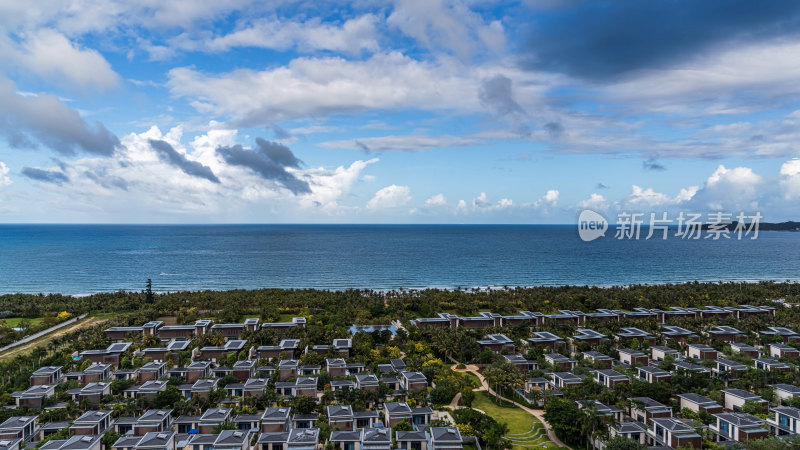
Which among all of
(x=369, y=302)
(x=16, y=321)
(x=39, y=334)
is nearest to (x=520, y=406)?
(x=369, y=302)

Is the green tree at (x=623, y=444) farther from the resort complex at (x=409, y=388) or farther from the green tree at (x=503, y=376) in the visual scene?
the green tree at (x=503, y=376)

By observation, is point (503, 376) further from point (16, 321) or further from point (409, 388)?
point (16, 321)

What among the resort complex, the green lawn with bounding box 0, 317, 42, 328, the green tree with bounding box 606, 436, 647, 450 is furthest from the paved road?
the green tree with bounding box 606, 436, 647, 450

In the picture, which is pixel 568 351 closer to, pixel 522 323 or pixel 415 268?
pixel 522 323

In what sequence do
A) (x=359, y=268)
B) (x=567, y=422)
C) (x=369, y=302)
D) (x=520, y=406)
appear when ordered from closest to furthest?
(x=567, y=422) → (x=520, y=406) → (x=369, y=302) → (x=359, y=268)

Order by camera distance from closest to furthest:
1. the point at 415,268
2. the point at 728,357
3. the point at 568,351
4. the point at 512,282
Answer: the point at 728,357 < the point at 568,351 < the point at 512,282 < the point at 415,268

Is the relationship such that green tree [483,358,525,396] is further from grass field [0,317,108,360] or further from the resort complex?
grass field [0,317,108,360]

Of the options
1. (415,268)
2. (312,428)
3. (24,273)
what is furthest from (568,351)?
(24,273)

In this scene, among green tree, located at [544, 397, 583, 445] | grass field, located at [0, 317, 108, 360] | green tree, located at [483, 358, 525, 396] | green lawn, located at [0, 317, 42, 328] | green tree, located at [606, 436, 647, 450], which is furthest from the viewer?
green lawn, located at [0, 317, 42, 328]
